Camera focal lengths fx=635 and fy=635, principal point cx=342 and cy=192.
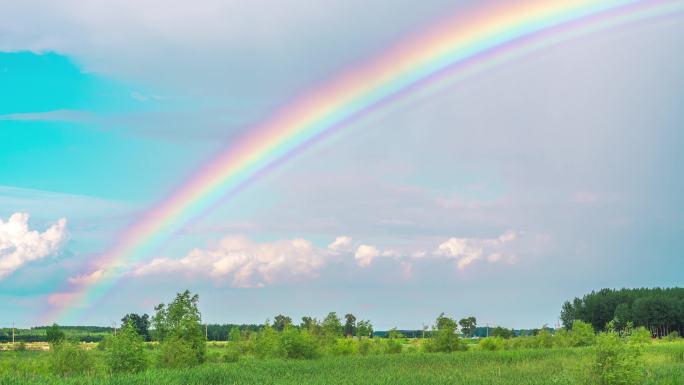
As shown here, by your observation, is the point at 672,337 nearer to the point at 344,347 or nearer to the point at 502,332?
the point at 502,332

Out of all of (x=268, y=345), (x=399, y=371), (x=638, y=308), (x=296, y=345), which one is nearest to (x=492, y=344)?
(x=296, y=345)

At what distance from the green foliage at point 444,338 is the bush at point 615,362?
155 ft

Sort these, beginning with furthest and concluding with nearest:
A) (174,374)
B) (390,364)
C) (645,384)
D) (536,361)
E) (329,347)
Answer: (329,347), (536,361), (390,364), (174,374), (645,384)

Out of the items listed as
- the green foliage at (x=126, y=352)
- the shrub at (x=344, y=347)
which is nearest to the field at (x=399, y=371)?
the green foliage at (x=126, y=352)

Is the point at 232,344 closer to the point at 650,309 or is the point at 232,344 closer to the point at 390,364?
the point at 390,364

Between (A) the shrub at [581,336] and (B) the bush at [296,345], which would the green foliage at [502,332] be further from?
(B) the bush at [296,345]

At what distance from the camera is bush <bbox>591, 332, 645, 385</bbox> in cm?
3011

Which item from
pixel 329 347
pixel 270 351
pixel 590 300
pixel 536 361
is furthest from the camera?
pixel 590 300

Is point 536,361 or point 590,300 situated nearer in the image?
point 536,361

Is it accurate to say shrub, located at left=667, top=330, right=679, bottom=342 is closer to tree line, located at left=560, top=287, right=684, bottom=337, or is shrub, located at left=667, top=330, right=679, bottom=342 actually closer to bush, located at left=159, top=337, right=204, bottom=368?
tree line, located at left=560, top=287, right=684, bottom=337

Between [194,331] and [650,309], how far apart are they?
144 meters

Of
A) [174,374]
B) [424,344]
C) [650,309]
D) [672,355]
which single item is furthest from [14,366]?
[650,309]

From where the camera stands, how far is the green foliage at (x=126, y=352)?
4200 centimetres

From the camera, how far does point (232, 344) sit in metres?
82.0
